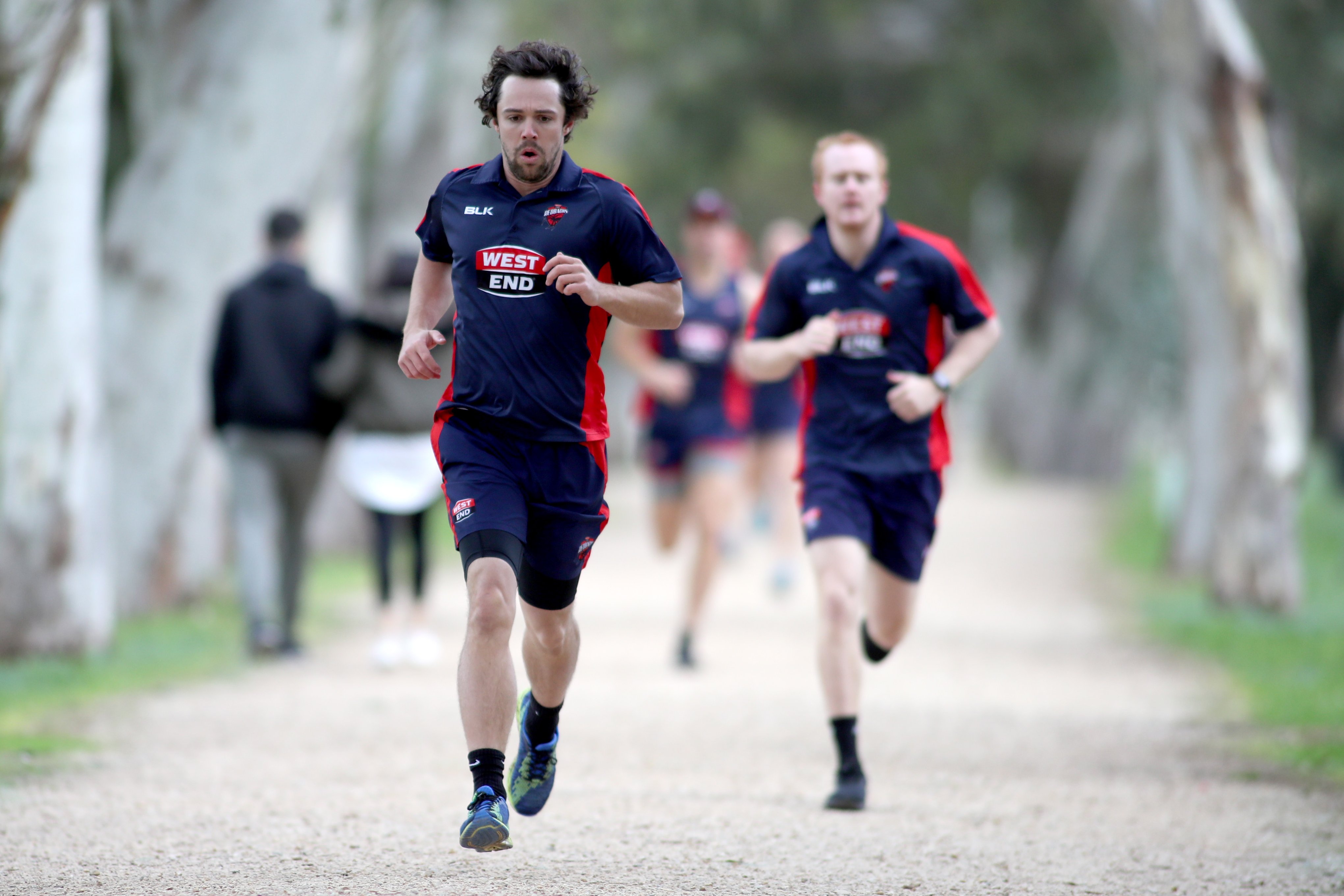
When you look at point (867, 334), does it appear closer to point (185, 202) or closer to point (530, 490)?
point (530, 490)

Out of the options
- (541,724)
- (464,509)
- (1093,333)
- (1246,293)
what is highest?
(1093,333)

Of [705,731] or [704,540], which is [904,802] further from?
[704,540]

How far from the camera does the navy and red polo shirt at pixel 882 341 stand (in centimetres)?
692

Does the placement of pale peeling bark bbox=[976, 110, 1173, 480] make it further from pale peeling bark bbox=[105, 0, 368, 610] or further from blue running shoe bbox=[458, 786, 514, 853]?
blue running shoe bbox=[458, 786, 514, 853]

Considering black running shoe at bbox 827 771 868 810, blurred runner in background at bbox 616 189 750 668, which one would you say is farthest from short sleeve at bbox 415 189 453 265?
blurred runner in background at bbox 616 189 750 668

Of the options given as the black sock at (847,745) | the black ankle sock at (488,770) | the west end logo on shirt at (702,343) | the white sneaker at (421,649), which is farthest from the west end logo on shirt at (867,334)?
the white sneaker at (421,649)

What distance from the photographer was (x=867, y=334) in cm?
696

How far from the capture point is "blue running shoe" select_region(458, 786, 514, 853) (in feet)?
16.6

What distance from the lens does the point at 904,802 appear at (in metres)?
6.67

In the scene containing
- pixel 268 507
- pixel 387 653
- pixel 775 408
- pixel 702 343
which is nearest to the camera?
pixel 387 653

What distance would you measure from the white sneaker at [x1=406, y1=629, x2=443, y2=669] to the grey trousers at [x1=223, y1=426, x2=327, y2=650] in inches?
28.6

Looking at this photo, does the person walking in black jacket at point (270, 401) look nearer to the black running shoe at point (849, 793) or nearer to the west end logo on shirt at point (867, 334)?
the west end logo on shirt at point (867, 334)

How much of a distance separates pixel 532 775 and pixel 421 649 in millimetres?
4940

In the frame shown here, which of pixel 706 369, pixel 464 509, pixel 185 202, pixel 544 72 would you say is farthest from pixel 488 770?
pixel 185 202
